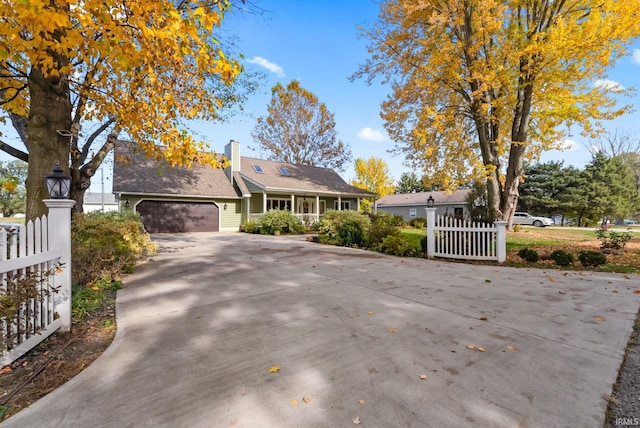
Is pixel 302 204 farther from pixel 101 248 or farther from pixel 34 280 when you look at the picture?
pixel 34 280

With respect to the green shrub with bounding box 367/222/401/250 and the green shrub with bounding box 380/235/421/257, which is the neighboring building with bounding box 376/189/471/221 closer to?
the green shrub with bounding box 367/222/401/250

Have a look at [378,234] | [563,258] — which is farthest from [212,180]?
[563,258]

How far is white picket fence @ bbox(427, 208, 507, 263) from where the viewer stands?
25.0 feet

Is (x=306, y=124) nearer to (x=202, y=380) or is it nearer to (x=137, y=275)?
(x=137, y=275)

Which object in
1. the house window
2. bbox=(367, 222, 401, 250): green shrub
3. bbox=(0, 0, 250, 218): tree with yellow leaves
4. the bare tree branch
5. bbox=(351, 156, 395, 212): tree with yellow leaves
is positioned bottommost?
bbox=(367, 222, 401, 250): green shrub

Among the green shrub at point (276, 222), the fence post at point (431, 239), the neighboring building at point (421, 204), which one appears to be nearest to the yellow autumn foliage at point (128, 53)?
the fence post at point (431, 239)

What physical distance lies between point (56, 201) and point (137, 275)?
3.36 m

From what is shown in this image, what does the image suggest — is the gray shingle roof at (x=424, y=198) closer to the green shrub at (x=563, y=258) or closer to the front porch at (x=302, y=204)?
the front porch at (x=302, y=204)

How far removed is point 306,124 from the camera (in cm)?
3002

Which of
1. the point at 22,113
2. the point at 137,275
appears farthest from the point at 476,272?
the point at 22,113

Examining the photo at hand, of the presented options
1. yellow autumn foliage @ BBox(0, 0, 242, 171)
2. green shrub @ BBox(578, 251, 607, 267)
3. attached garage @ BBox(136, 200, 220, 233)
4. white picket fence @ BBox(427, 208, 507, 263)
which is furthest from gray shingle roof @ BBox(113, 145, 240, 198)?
green shrub @ BBox(578, 251, 607, 267)

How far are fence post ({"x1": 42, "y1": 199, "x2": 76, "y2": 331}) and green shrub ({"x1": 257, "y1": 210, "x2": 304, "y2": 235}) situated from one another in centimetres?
1328

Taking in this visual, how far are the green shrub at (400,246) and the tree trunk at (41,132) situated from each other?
26.1 feet

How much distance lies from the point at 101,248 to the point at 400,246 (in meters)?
7.29
